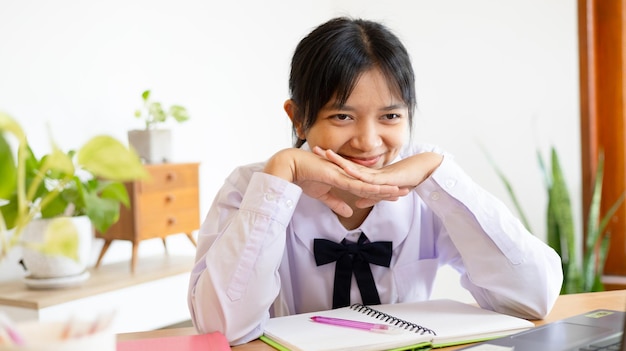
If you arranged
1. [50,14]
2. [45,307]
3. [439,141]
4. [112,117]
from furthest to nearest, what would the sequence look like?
[439,141] < [112,117] < [50,14] < [45,307]

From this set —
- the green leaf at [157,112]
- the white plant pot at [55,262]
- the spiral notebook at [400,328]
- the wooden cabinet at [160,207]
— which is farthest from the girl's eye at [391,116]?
the green leaf at [157,112]

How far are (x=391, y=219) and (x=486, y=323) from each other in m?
0.40

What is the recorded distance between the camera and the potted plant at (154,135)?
285 centimetres

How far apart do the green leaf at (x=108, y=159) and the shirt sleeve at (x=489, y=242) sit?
0.92 m

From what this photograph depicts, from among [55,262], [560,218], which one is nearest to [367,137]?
[55,262]

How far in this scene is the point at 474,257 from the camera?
4.84ft

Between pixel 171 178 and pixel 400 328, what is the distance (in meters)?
1.82

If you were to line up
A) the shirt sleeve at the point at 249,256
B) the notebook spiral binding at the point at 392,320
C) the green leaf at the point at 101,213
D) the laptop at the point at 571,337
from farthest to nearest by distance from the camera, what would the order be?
the green leaf at the point at 101,213, the shirt sleeve at the point at 249,256, the notebook spiral binding at the point at 392,320, the laptop at the point at 571,337

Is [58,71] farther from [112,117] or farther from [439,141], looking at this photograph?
[439,141]

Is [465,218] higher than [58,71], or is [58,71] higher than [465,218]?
[58,71]

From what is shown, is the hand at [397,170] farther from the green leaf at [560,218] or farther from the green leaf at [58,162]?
the green leaf at [560,218]

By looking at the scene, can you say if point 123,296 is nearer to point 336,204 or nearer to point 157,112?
point 157,112

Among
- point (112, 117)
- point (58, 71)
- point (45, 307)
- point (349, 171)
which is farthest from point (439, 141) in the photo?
point (349, 171)

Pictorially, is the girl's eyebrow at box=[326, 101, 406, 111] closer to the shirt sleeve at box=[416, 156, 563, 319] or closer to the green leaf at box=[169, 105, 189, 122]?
the shirt sleeve at box=[416, 156, 563, 319]
